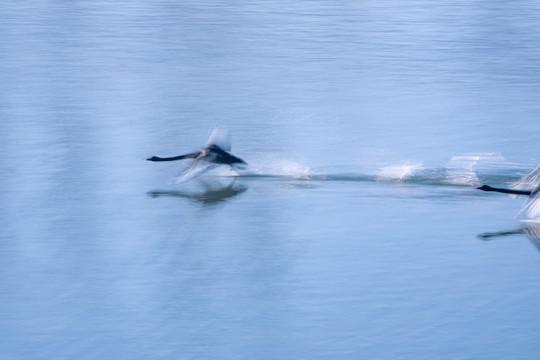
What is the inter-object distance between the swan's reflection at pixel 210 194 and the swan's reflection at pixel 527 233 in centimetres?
173

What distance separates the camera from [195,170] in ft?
22.6

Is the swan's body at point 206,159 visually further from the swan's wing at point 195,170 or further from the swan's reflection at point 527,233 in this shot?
the swan's reflection at point 527,233

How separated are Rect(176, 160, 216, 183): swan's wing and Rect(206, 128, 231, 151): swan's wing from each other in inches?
8.6

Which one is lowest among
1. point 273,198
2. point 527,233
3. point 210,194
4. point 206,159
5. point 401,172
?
point 527,233

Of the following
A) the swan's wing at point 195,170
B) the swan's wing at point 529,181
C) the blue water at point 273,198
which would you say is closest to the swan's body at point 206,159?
the swan's wing at point 195,170

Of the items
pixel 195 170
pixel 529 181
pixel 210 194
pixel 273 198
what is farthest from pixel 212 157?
pixel 529 181

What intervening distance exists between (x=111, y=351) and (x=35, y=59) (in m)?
6.75

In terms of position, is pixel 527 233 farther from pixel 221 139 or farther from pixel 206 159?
pixel 221 139

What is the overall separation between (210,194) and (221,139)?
75 centimetres

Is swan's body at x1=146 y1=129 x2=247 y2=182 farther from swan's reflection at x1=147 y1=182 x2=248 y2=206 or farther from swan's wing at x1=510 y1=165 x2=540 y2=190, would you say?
swan's wing at x1=510 y1=165 x2=540 y2=190

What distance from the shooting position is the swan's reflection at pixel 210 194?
654cm

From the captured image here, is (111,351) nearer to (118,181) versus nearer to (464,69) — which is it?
(118,181)

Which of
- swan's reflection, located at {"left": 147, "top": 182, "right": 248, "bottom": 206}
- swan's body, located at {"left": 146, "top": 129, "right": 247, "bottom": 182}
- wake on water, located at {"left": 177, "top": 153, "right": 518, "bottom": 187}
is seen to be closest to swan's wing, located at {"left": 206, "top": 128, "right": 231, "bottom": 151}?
swan's body, located at {"left": 146, "top": 129, "right": 247, "bottom": 182}

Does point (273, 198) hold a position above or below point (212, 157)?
below
